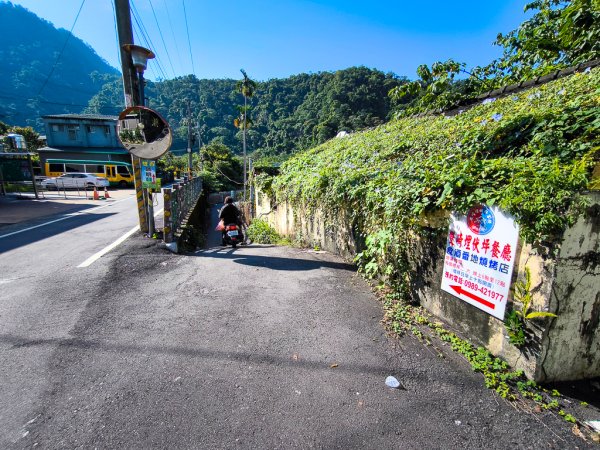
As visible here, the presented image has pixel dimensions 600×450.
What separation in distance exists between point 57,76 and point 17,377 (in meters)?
120

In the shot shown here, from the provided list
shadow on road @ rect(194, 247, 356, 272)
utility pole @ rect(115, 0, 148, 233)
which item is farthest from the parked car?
shadow on road @ rect(194, 247, 356, 272)

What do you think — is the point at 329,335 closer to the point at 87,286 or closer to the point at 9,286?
the point at 87,286

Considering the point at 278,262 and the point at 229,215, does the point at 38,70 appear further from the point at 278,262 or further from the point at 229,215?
the point at 278,262

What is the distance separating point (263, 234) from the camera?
1041 cm

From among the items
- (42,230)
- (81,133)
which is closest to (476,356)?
(42,230)

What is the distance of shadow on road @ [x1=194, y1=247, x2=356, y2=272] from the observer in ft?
17.5

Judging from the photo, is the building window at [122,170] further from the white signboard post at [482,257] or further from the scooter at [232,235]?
the white signboard post at [482,257]

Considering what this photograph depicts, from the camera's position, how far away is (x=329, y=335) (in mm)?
3143

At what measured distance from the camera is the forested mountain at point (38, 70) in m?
68.1

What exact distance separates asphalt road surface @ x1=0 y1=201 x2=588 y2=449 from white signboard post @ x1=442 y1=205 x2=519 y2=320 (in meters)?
0.66

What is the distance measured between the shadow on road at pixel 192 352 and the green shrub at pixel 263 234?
641 centimetres

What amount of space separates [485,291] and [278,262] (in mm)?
3723

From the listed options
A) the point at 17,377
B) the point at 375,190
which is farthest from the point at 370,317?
the point at 17,377

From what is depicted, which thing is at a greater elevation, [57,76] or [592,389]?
[57,76]
